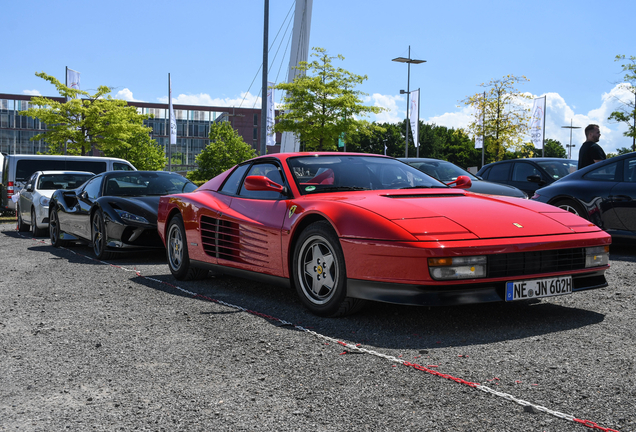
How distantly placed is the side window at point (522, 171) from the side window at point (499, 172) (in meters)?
0.17

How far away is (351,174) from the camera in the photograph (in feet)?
18.2

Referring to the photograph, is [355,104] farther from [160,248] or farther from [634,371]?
[634,371]

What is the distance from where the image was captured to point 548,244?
Result: 4266 mm

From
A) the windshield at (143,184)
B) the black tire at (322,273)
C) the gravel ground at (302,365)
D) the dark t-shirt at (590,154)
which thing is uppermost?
the dark t-shirt at (590,154)

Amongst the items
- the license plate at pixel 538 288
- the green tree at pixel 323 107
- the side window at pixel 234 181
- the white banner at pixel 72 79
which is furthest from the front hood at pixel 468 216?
the white banner at pixel 72 79

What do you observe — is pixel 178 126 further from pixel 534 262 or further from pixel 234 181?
pixel 534 262

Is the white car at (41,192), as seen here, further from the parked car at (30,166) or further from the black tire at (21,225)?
the parked car at (30,166)

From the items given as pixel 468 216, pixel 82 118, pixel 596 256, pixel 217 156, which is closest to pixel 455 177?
pixel 596 256

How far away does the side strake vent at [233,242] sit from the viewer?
5449mm

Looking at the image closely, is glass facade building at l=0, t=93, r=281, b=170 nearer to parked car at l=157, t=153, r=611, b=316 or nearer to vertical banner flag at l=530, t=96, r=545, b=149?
vertical banner flag at l=530, t=96, r=545, b=149

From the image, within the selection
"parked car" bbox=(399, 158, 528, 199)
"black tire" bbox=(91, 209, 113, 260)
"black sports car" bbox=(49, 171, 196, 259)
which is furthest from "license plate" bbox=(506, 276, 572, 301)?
"parked car" bbox=(399, 158, 528, 199)

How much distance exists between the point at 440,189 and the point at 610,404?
9.34 feet

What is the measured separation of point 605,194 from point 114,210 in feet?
21.6

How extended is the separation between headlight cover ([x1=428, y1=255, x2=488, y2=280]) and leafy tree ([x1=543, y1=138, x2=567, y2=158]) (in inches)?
4640
